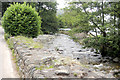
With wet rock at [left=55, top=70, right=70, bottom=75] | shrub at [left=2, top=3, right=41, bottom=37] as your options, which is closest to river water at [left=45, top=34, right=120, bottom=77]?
wet rock at [left=55, top=70, right=70, bottom=75]

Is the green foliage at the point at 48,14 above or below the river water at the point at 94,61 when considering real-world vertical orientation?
above

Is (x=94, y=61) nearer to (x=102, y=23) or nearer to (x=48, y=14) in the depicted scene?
(x=102, y=23)

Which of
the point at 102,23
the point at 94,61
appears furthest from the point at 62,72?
the point at 102,23

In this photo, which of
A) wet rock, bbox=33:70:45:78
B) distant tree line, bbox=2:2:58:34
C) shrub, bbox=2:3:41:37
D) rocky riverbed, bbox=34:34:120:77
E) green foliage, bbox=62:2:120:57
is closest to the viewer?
wet rock, bbox=33:70:45:78

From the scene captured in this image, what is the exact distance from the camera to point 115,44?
17.0ft

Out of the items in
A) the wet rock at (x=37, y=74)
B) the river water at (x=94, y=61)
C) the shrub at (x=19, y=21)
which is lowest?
the river water at (x=94, y=61)

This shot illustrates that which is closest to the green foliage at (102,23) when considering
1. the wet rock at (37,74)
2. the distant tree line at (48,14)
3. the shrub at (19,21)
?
the shrub at (19,21)

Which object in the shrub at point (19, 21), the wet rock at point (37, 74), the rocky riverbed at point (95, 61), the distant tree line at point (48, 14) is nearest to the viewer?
the wet rock at point (37, 74)

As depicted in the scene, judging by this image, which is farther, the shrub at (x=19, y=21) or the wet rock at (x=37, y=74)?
the shrub at (x=19, y=21)

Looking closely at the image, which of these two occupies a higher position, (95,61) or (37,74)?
(37,74)

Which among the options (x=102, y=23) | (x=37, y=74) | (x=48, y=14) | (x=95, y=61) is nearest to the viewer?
(x=37, y=74)

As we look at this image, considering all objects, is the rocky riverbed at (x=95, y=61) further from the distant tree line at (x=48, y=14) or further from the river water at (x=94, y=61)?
the distant tree line at (x=48, y=14)

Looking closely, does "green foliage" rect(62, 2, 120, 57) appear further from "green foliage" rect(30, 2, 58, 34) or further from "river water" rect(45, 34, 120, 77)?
"green foliage" rect(30, 2, 58, 34)

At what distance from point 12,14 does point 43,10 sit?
31.5 feet
